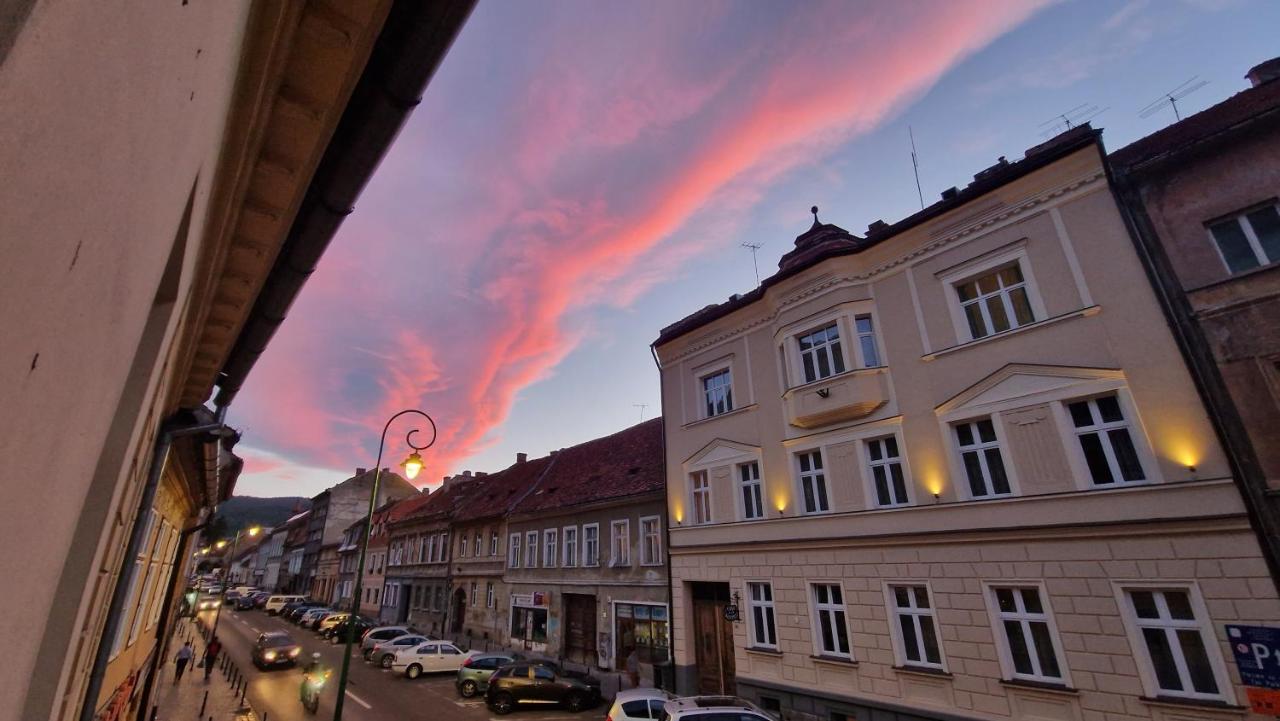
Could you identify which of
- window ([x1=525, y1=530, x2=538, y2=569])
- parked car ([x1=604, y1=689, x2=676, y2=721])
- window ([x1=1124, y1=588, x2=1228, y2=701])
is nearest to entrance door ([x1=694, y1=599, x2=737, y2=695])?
parked car ([x1=604, y1=689, x2=676, y2=721])

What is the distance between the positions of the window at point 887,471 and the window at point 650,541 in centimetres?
942

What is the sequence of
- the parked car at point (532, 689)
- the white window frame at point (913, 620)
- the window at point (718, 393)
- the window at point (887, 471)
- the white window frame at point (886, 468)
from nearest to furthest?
the white window frame at point (913, 620)
the white window frame at point (886, 468)
the window at point (887, 471)
the parked car at point (532, 689)
the window at point (718, 393)

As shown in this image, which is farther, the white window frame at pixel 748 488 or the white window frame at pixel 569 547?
the white window frame at pixel 569 547

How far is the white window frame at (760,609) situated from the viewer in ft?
52.9

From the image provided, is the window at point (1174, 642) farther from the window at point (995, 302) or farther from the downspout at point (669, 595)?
the downspout at point (669, 595)

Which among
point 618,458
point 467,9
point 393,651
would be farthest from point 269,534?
point 467,9

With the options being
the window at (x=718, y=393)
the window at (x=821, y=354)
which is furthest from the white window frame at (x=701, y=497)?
the window at (x=821, y=354)

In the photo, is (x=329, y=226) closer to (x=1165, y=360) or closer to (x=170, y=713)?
(x=1165, y=360)

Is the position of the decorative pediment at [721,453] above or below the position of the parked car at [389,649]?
above

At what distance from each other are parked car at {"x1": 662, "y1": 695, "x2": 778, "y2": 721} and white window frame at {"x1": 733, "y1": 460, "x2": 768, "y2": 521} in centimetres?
610

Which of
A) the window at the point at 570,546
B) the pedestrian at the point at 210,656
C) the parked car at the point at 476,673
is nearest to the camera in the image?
the parked car at the point at 476,673

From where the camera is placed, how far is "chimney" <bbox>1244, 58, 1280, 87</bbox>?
12438mm

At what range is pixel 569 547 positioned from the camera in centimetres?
2638

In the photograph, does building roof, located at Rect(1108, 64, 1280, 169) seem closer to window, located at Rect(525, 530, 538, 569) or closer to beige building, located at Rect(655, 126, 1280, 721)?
beige building, located at Rect(655, 126, 1280, 721)
